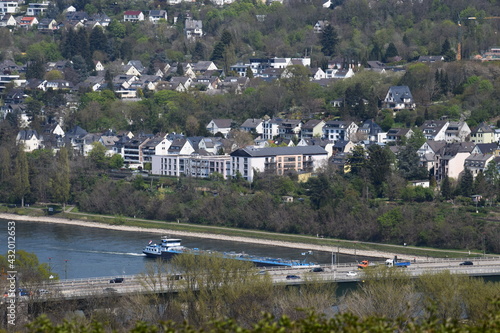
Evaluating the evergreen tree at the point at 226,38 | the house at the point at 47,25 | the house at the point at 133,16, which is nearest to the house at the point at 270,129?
the evergreen tree at the point at 226,38

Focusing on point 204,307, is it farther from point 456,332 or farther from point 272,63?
point 272,63

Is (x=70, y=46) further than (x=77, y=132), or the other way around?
(x=70, y=46)

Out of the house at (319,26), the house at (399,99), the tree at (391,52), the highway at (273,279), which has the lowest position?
the highway at (273,279)

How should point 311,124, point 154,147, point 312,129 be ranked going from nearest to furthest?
point 154,147
point 312,129
point 311,124

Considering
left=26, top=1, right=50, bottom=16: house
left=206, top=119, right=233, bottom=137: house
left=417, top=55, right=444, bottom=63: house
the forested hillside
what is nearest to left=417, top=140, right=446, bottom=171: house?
the forested hillside

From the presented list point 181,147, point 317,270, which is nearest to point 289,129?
point 181,147

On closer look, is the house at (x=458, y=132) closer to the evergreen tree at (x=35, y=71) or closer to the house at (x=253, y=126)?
the house at (x=253, y=126)

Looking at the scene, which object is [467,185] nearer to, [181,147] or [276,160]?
[276,160]
